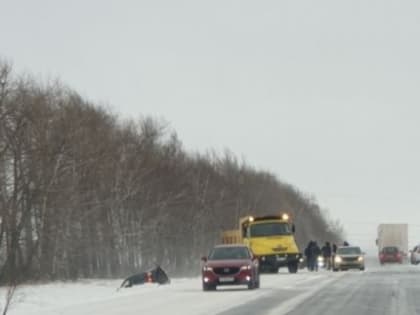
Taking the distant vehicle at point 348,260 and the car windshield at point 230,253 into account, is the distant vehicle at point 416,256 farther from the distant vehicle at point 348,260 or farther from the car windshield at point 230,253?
the car windshield at point 230,253

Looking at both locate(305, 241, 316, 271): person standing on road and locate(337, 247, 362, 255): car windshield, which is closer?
locate(305, 241, 316, 271): person standing on road

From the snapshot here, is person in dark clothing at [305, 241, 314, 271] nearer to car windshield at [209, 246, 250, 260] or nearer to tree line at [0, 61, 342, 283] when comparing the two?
tree line at [0, 61, 342, 283]

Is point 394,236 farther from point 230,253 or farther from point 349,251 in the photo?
point 230,253

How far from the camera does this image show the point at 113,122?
294ft

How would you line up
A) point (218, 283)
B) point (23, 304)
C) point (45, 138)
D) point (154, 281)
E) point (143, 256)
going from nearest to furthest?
point (23, 304), point (218, 283), point (154, 281), point (45, 138), point (143, 256)

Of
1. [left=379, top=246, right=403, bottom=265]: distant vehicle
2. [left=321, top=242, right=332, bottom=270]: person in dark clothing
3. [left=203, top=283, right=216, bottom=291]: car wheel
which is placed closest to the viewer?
[left=203, top=283, right=216, bottom=291]: car wheel

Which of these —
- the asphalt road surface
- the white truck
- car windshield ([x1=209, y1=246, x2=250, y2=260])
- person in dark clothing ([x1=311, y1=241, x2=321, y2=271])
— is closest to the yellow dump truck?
person in dark clothing ([x1=311, y1=241, x2=321, y2=271])

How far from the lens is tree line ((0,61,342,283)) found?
56.6 meters

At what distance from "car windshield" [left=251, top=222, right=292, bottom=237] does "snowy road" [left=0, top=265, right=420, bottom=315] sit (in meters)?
19.0

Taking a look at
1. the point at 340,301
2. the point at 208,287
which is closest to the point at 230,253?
the point at 208,287

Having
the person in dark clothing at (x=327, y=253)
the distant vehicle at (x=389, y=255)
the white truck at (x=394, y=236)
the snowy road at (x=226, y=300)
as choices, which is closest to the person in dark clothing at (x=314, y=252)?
the person in dark clothing at (x=327, y=253)

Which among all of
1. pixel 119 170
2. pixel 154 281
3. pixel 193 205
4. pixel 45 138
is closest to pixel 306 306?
pixel 154 281

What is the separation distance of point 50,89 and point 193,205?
4058cm

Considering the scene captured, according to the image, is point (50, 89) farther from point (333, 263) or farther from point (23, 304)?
point (23, 304)
